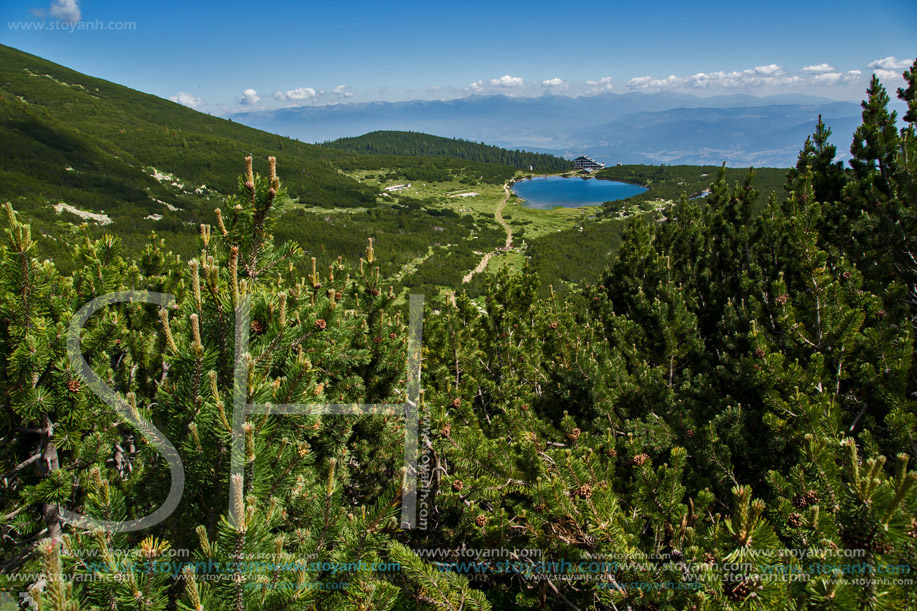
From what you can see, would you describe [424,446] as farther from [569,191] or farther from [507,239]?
[569,191]

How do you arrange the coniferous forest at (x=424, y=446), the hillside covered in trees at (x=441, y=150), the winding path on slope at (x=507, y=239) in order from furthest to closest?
the hillside covered in trees at (x=441, y=150), the winding path on slope at (x=507, y=239), the coniferous forest at (x=424, y=446)

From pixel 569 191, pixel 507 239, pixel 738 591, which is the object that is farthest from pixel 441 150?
pixel 738 591

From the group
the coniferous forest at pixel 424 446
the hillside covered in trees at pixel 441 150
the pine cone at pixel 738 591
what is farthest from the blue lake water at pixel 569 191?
the pine cone at pixel 738 591

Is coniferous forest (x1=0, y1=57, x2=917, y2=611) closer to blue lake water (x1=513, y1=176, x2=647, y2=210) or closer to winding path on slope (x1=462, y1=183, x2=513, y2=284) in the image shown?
winding path on slope (x1=462, y1=183, x2=513, y2=284)

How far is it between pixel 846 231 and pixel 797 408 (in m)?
5.25

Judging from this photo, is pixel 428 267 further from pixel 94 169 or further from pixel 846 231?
pixel 94 169

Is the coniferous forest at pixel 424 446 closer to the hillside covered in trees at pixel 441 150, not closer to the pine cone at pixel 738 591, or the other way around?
the pine cone at pixel 738 591

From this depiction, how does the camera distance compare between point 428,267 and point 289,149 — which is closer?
point 428,267

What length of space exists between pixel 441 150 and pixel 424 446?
594 feet

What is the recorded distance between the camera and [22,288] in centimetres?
287

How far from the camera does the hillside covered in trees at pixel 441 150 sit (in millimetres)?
155000

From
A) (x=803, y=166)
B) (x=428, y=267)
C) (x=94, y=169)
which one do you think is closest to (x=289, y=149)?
(x=94, y=169)

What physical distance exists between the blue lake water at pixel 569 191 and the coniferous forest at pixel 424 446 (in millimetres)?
84591

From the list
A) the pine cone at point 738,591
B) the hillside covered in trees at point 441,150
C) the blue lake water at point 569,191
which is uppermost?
the hillside covered in trees at point 441,150
